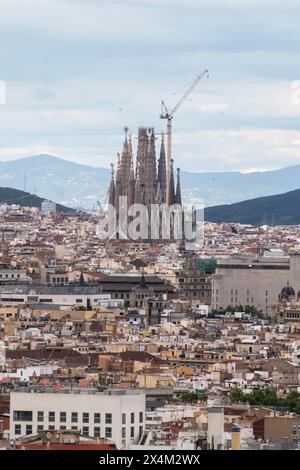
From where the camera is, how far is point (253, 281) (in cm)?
10138

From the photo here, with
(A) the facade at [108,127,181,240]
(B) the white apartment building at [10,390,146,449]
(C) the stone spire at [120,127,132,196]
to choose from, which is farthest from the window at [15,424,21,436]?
(C) the stone spire at [120,127,132,196]

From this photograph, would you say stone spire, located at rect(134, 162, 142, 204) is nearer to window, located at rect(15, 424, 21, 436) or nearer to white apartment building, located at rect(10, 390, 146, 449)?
white apartment building, located at rect(10, 390, 146, 449)

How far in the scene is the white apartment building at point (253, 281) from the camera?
9862cm

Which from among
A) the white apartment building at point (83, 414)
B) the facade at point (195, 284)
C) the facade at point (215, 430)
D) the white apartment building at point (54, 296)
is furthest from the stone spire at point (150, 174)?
the white apartment building at point (83, 414)

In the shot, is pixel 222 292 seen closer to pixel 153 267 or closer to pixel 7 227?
pixel 153 267

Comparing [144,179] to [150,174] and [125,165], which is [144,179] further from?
[125,165]

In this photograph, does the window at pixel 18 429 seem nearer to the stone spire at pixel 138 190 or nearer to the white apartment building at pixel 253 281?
the white apartment building at pixel 253 281

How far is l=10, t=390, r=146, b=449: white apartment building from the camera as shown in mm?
28891

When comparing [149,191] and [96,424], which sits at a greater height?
[149,191]

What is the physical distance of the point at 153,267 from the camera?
373ft

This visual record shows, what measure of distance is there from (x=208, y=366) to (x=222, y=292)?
40.5m

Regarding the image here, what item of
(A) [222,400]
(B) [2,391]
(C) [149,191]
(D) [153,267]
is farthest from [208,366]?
(C) [149,191]

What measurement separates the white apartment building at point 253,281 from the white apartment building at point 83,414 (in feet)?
214

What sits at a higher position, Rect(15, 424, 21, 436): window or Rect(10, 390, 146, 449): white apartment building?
Rect(10, 390, 146, 449): white apartment building
